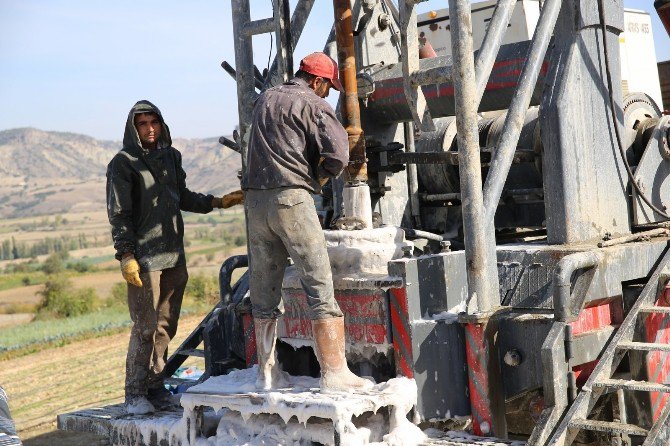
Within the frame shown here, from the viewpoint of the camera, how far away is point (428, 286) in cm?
448

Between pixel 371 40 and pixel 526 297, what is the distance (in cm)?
224

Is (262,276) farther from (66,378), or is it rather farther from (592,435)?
(66,378)

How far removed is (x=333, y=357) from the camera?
4336mm

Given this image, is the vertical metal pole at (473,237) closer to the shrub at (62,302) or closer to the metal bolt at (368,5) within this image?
the metal bolt at (368,5)

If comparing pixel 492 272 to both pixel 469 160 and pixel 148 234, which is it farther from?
pixel 148 234

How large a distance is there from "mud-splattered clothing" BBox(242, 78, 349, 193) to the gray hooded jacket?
3.70 feet

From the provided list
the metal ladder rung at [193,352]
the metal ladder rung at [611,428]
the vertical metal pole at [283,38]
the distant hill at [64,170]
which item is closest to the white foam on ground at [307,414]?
the metal ladder rung at [611,428]

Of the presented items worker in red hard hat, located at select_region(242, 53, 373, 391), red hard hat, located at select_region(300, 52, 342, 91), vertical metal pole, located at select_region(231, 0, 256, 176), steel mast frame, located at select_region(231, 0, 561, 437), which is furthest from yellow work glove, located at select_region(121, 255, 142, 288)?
steel mast frame, located at select_region(231, 0, 561, 437)

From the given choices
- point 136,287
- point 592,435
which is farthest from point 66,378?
point 592,435

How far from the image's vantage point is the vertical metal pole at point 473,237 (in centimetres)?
436

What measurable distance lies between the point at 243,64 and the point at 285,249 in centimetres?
130

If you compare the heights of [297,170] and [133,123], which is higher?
[133,123]

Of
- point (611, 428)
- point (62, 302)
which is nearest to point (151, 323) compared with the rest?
point (611, 428)

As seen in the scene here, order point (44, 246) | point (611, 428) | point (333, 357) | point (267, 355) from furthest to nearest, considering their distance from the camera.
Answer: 1. point (44, 246)
2. point (267, 355)
3. point (333, 357)
4. point (611, 428)
